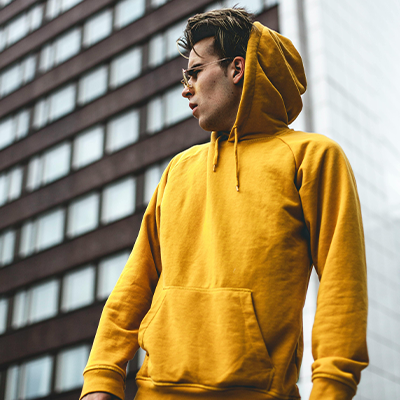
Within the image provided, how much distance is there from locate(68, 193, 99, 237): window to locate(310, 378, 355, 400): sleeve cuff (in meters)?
24.8

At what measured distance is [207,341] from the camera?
211 centimetres

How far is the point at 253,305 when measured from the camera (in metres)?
2.12

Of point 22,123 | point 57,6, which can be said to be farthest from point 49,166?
point 57,6

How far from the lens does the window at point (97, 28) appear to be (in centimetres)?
2986

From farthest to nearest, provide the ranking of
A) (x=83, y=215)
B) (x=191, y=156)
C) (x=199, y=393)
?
(x=83, y=215), (x=191, y=156), (x=199, y=393)

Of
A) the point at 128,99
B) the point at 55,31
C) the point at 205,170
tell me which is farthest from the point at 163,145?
the point at 205,170

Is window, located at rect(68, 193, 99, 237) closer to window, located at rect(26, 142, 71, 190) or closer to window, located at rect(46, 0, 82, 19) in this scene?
window, located at rect(26, 142, 71, 190)

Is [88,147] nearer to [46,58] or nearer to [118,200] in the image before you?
[118,200]

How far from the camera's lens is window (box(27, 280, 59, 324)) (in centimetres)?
2630

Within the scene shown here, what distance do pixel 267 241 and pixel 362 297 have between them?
384 mm

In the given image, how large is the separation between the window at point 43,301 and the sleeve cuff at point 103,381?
24743mm

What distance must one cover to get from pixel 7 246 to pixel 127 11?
1260 cm

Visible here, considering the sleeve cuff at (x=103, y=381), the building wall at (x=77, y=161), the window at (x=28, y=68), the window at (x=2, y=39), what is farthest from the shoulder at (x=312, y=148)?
the window at (x=2, y=39)

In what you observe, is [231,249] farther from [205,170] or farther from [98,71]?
[98,71]
